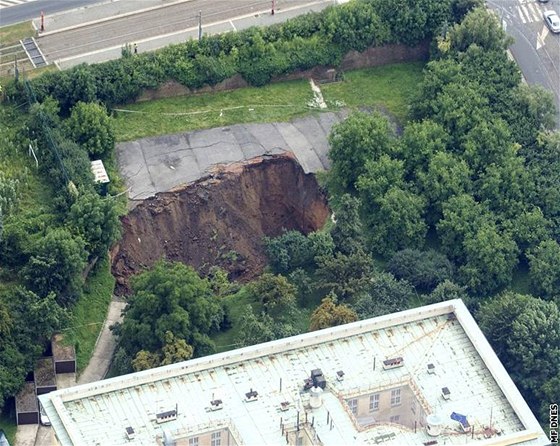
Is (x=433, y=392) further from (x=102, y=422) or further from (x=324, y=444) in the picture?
(x=102, y=422)

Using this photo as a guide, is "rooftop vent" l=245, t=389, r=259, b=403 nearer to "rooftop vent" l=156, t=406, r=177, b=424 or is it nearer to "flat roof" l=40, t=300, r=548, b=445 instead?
"flat roof" l=40, t=300, r=548, b=445

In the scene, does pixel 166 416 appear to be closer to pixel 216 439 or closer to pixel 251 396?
pixel 216 439

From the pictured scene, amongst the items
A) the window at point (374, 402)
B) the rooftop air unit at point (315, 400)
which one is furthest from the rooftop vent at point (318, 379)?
the window at point (374, 402)

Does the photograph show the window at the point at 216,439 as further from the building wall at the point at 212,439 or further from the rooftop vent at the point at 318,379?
the rooftop vent at the point at 318,379

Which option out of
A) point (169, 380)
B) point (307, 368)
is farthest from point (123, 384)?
point (307, 368)

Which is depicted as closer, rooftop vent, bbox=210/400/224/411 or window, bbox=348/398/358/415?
rooftop vent, bbox=210/400/224/411

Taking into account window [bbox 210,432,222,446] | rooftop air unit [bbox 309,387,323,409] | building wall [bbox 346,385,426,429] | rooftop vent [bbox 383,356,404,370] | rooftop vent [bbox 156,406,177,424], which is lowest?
building wall [bbox 346,385,426,429]

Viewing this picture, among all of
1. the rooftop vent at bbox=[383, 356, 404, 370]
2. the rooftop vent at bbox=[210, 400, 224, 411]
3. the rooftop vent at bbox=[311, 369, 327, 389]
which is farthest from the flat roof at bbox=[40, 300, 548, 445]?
the rooftop vent at bbox=[311, 369, 327, 389]
